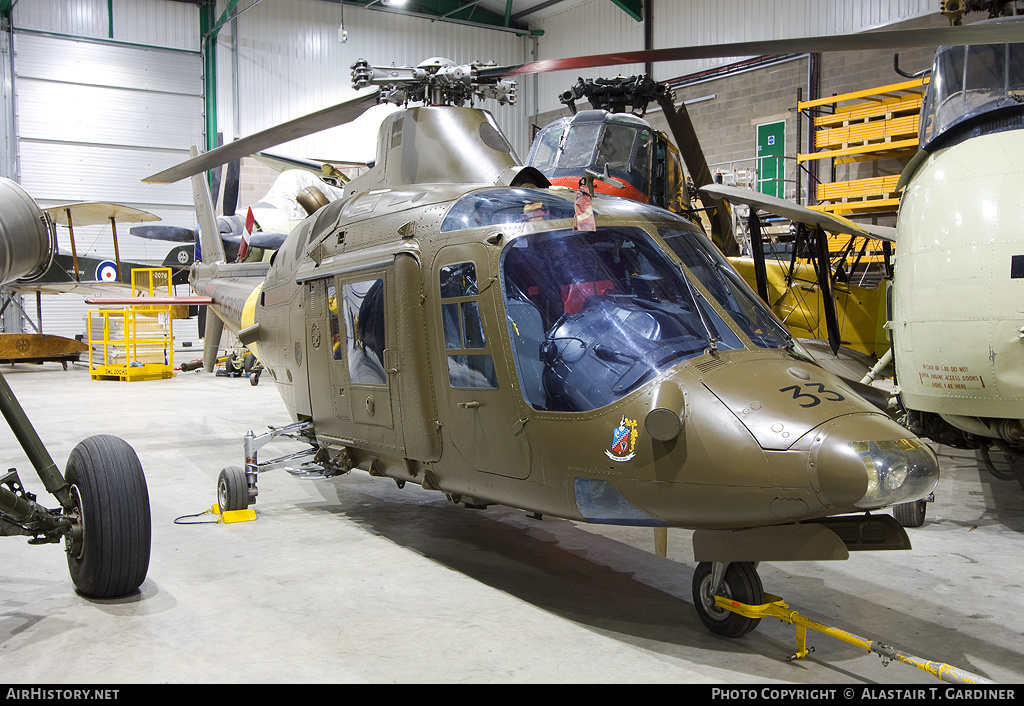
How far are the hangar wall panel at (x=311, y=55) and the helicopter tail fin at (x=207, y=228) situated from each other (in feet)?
42.8

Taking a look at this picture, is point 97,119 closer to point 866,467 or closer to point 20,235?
point 20,235

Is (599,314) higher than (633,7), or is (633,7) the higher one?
(633,7)

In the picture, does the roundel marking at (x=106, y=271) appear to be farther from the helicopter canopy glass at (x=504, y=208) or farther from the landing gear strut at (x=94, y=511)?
the helicopter canopy glass at (x=504, y=208)

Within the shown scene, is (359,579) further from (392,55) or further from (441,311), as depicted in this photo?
(392,55)

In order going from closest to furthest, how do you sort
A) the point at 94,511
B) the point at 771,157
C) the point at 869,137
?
the point at 94,511 → the point at 869,137 → the point at 771,157

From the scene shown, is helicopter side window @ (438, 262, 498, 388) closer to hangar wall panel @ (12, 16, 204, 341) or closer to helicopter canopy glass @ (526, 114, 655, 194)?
helicopter canopy glass @ (526, 114, 655, 194)

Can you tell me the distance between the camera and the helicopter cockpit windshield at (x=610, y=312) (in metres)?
3.87

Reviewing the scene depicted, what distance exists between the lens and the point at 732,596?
3.84 m

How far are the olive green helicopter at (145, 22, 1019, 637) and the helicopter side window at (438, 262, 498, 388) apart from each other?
0.01 meters

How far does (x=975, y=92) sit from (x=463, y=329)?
4.58 meters

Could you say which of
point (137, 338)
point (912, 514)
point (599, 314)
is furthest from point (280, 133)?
point (137, 338)

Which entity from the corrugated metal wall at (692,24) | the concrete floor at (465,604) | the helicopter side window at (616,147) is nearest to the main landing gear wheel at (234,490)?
the concrete floor at (465,604)

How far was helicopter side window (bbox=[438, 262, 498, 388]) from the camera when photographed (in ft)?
14.5

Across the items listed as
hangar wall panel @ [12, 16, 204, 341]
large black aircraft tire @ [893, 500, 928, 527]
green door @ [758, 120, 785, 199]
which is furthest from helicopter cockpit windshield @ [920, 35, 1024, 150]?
hangar wall panel @ [12, 16, 204, 341]
